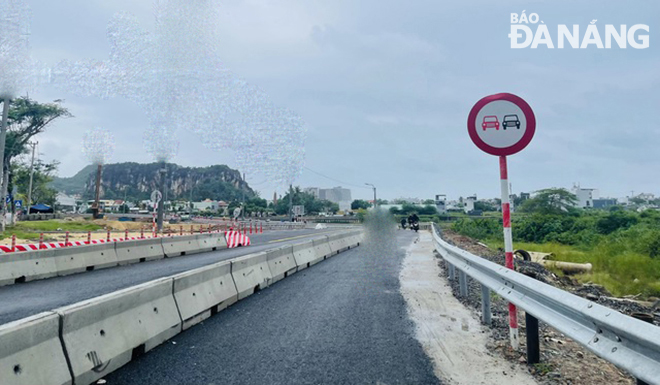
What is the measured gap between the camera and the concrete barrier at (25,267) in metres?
9.87

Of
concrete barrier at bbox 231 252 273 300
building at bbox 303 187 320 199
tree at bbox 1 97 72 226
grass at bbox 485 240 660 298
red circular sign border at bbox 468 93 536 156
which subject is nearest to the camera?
red circular sign border at bbox 468 93 536 156

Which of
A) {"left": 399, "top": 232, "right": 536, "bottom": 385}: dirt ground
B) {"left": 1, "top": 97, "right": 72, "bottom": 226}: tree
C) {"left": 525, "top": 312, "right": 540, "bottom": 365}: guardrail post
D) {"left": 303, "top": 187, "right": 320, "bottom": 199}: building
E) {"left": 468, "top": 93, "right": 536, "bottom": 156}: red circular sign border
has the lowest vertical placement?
{"left": 399, "top": 232, "right": 536, "bottom": 385}: dirt ground

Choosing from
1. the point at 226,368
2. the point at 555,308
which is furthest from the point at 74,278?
the point at 555,308

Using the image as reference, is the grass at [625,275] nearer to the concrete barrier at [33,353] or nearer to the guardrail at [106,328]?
the guardrail at [106,328]

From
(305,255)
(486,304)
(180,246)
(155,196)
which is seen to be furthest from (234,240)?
(486,304)

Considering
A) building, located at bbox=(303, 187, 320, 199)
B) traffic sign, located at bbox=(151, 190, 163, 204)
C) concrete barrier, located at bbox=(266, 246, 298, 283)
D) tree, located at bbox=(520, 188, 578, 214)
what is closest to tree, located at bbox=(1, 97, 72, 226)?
traffic sign, located at bbox=(151, 190, 163, 204)

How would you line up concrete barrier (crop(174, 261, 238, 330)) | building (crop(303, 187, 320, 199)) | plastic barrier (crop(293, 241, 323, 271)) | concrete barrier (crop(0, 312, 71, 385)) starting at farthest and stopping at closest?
1. building (crop(303, 187, 320, 199))
2. plastic barrier (crop(293, 241, 323, 271))
3. concrete barrier (crop(174, 261, 238, 330))
4. concrete barrier (crop(0, 312, 71, 385))

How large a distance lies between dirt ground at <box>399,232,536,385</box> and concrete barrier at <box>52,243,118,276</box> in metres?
9.63

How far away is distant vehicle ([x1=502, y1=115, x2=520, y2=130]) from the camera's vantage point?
5008mm

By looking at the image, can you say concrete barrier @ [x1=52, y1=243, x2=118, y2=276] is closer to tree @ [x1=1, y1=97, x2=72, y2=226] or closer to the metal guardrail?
the metal guardrail

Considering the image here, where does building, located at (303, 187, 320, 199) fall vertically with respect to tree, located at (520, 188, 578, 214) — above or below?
above

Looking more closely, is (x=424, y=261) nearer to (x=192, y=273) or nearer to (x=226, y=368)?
(x=192, y=273)

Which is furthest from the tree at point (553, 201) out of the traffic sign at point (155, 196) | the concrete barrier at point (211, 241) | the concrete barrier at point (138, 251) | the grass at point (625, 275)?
the concrete barrier at point (138, 251)

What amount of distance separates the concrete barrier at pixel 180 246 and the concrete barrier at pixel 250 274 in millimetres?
8720
